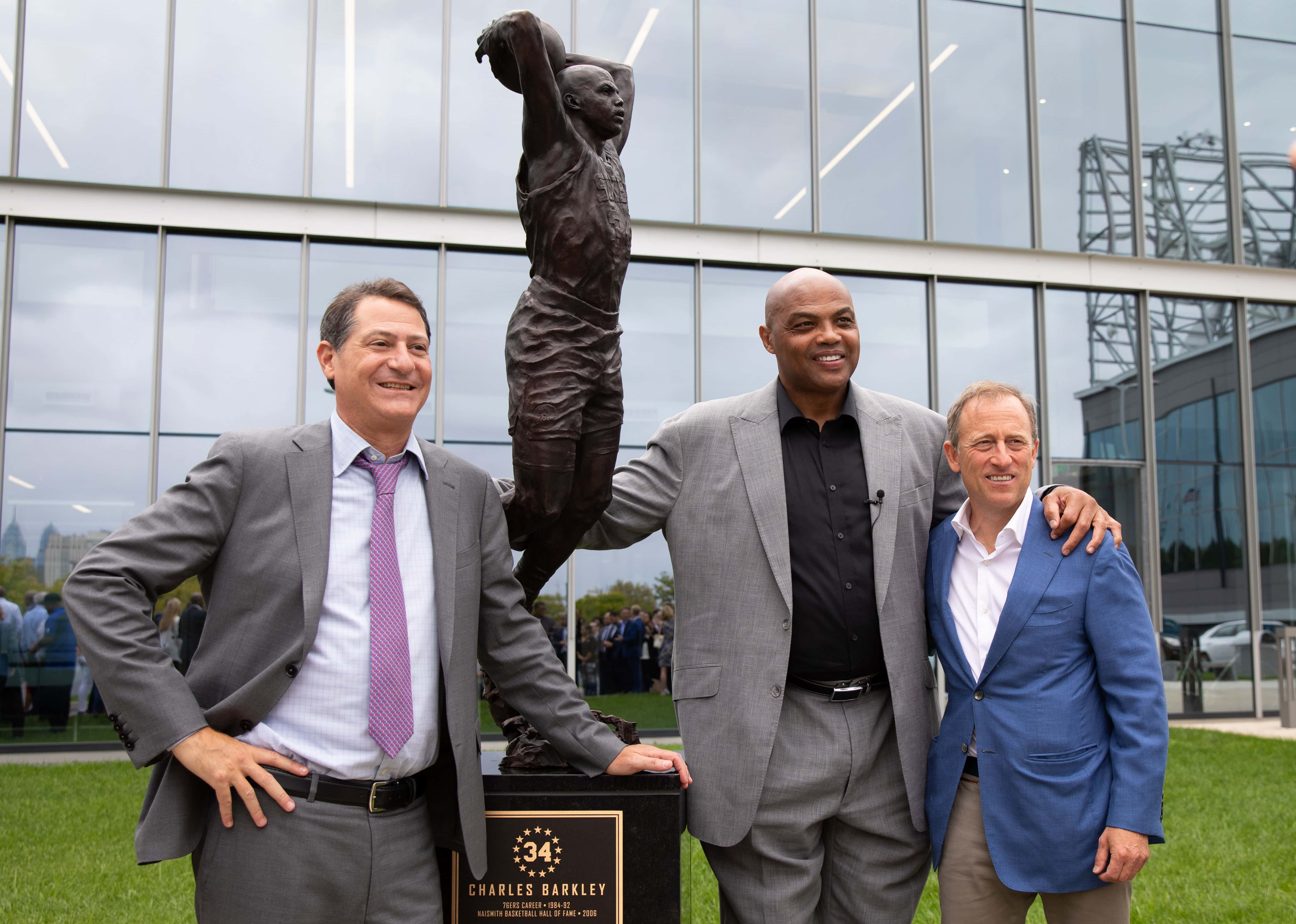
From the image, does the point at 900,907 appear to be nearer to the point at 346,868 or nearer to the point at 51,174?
the point at 346,868

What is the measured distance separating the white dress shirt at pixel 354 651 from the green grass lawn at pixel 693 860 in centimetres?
90

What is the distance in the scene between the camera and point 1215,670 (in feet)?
37.3

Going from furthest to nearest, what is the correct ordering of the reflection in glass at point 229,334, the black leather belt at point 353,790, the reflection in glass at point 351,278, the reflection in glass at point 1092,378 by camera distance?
the reflection in glass at point 1092,378, the reflection in glass at point 351,278, the reflection in glass at point 229,334, the black leather belt at point 353,790

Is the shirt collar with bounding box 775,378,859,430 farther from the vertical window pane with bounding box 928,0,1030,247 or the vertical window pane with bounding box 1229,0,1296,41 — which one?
the vertical window pane with bounding box 1229,0,1296,41

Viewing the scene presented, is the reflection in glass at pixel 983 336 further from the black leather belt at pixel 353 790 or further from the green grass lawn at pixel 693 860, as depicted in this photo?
the black leather belt at pixel 353 790

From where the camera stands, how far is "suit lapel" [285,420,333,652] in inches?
77.0

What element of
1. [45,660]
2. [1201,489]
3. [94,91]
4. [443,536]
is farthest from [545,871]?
[1201,489]

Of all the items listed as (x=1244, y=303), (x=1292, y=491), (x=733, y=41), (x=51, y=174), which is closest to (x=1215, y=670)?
(x=1292, y=491)

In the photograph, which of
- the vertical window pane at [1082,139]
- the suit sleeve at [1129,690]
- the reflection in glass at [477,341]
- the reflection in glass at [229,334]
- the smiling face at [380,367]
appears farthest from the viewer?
the vertical window pane at [1082,139]

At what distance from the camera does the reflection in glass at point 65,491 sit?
8.95 m

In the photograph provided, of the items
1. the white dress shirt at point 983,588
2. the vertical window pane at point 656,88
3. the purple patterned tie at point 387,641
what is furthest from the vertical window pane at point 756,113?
the purple patterned tie at point 387,641

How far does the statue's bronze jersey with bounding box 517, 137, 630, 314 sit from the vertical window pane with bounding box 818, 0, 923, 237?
27.5 ft

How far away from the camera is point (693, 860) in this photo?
19.2 feet

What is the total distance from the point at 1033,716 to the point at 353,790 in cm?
156
